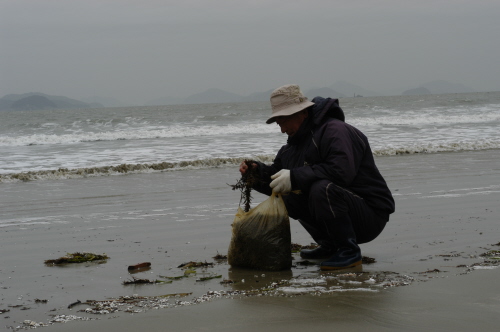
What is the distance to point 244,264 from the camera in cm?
427

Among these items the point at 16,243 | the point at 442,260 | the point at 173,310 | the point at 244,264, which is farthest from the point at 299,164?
the point at 16,243

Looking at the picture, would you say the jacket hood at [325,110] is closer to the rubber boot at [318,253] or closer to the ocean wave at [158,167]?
the rubber boot at [318,253]

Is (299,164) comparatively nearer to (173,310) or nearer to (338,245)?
(338,245)

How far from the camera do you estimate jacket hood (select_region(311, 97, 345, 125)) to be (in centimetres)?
411

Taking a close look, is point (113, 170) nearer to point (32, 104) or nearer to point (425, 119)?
point (425, 119)

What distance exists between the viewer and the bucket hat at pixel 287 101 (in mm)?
4098

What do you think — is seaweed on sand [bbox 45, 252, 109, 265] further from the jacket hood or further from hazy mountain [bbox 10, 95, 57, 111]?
hazy mountain [bbox 10, 95, 57, 111]

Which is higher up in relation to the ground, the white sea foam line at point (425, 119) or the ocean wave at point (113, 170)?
the white sea foam line at point (425, 119)

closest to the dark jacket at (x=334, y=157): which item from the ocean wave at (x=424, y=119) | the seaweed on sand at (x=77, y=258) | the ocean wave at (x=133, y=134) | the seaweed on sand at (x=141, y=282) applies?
the seaweed on sand at (x=141, y=282)

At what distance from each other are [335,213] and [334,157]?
1.26 ft

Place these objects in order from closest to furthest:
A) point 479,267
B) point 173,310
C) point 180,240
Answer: point 173,310 → point 479,267 → point 180,240

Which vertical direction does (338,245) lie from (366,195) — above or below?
below

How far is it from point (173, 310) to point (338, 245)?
1.51m

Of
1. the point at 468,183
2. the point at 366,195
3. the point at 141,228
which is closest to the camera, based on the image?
the point at 366,195
